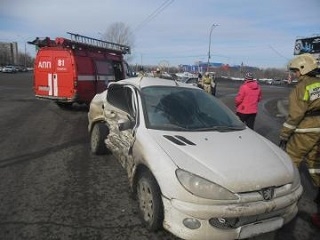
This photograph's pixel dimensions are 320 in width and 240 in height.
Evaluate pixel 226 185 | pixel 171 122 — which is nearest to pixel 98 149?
pixel 171 122

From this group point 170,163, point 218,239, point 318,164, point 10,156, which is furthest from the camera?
point 10,156

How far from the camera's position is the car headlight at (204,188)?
12.0ft

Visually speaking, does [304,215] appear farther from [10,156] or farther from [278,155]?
[10,156]

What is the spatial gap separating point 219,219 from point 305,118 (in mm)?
1825

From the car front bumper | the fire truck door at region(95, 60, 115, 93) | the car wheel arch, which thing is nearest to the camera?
the car front bumper

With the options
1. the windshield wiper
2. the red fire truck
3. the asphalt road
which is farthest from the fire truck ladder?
the windshield wiper

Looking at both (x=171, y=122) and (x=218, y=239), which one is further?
(x=171, y=122)

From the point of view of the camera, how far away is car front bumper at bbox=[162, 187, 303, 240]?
3621 mm

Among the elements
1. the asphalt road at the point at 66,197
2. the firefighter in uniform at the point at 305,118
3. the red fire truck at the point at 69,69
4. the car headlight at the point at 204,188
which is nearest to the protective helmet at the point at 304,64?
the firefighter in uniform at the point at 305,118

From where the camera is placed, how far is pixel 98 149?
7035 millimetres

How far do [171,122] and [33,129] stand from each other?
Answer: 235 inches

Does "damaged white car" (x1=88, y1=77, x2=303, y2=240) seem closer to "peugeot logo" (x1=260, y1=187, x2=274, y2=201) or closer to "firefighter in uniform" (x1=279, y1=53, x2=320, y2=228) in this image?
"peugeot logo" (x1=260, y1=187, x2=274, y2=201)

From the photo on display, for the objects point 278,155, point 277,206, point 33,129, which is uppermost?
point 278,155

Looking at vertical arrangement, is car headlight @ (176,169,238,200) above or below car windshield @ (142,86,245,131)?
below
